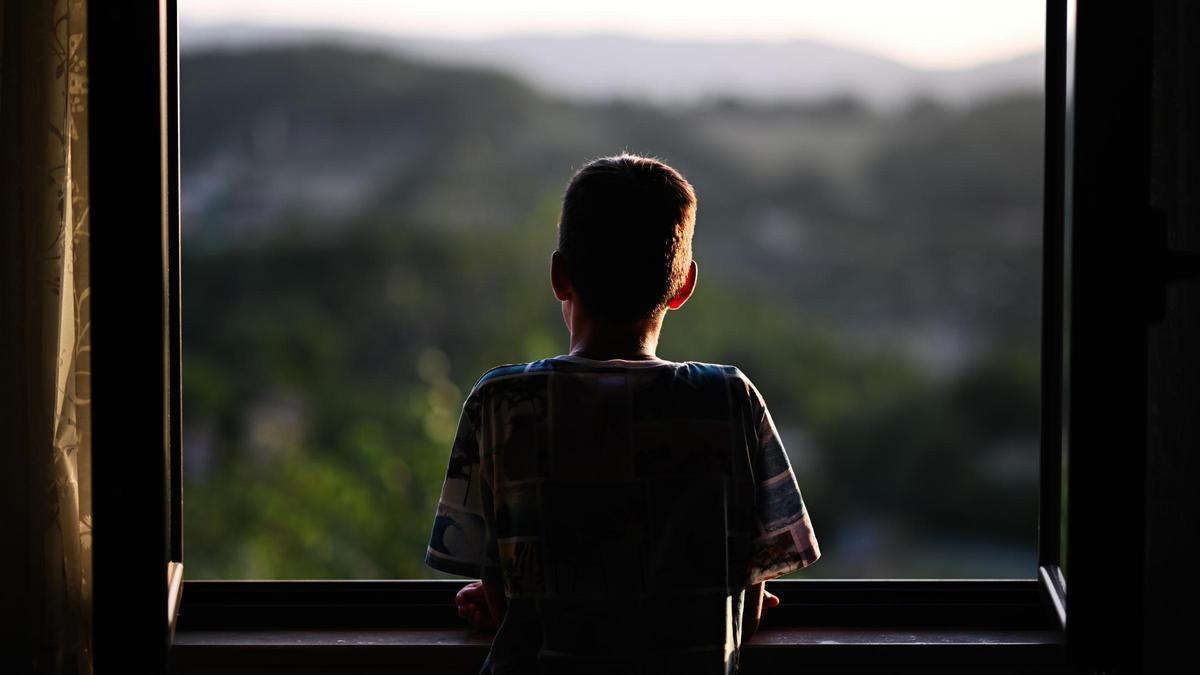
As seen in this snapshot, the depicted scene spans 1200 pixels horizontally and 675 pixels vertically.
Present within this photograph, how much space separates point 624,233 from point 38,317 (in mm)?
673

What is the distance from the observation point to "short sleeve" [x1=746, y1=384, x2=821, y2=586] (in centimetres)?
106

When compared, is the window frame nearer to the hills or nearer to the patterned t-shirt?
the patterned t-shirt

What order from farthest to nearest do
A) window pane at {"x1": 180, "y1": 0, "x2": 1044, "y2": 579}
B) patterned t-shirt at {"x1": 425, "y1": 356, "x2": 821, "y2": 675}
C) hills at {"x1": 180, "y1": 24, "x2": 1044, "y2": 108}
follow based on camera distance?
hills at {"x1": 180, "y1": 24, "x2": 1044, "y2": 108}, window pane at {"x1": 180, "y1": 0, "x2": 1044, "y2": 579}, patterned t-shirt at {"x1": 425, "y1": 356, "x2": 821, "y2": 675}

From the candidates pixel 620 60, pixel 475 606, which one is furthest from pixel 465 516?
Result: pixel 620 60

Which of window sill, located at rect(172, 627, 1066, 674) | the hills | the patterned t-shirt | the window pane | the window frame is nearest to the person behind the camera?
the patterned t-shirt

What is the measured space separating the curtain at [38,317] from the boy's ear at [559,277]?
0.57 m

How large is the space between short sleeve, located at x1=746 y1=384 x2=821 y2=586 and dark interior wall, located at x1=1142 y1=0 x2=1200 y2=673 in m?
0.49

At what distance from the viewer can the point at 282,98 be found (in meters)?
5.38

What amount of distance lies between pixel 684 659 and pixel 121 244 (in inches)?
29.4

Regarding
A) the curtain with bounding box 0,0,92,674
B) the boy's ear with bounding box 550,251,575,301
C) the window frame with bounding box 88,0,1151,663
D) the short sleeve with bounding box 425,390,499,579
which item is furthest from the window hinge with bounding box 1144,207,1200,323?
the curtain with bounding box 0,0,92,674

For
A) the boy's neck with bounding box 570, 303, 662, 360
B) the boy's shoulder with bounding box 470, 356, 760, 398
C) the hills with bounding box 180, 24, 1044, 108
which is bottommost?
the boy's shoulder with bounding box 470, 356, 760, 398

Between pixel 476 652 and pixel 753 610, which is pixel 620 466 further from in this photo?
pixel 476 652

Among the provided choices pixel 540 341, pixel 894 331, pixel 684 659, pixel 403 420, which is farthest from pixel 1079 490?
pixel 894 331

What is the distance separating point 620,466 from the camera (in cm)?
101
